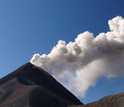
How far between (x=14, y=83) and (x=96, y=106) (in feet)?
127

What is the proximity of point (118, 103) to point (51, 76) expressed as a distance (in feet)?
206

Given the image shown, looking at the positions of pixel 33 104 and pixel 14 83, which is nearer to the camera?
pixel 33 104

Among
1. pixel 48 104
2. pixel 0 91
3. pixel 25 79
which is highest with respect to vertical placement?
pixel 25 79

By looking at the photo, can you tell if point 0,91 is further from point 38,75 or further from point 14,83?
point 38,75

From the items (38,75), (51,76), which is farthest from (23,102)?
(51,76)

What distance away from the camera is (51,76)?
101562 millimetres

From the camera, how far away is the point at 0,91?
6462cm

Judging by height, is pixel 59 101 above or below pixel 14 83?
below

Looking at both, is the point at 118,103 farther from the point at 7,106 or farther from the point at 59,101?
the point at 7,106

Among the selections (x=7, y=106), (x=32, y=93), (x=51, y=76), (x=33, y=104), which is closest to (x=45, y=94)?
(x=32, y=93)

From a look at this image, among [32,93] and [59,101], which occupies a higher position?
[32,93]

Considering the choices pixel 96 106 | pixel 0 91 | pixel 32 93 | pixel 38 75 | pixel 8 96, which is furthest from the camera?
pixel 38 75

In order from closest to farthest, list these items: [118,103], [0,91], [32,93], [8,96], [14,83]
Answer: [118,103]
[32,93]
[8,96]
[0,91]
[14,83]

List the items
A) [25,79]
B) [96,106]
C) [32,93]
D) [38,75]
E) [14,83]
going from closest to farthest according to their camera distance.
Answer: [96,106]
[32,93]
[14,83]
[25,79]
[38,75]
